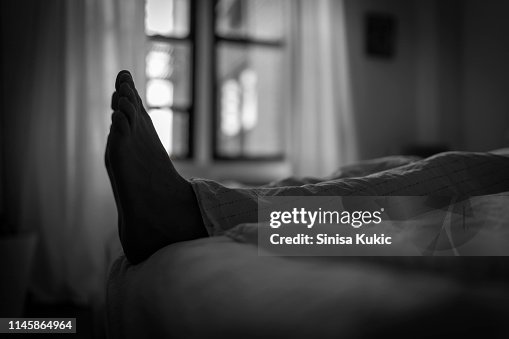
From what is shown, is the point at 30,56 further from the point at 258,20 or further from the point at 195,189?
the point at 195,189

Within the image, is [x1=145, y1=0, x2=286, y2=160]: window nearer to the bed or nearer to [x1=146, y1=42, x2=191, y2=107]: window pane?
[x1=146, y1=42, x2=191, y2=107]: window pane

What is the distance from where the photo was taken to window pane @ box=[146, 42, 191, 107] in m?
2.83

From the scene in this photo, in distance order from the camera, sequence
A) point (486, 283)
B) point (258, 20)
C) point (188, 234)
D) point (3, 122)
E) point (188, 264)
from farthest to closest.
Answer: point (258, 20) → point (3, 122) → point (188, 234) → point (188, 264) → point (486, 283)

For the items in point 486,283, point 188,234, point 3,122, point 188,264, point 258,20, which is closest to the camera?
point 486,283

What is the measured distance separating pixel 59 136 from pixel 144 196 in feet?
6.22

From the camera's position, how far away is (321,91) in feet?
9.69

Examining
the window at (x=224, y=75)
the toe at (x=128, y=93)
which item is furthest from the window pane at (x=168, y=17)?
the toe at (x=128, y=93)

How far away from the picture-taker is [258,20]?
3.07m

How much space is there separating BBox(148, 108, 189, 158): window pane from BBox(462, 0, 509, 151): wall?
7.19ft

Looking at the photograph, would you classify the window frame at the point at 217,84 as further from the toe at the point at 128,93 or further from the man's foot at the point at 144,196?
the man's foot at the point at 144,196

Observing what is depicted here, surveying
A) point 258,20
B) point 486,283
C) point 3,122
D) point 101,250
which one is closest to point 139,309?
point 486,283

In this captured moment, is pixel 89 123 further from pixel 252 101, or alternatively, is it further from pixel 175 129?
pixel 252 101

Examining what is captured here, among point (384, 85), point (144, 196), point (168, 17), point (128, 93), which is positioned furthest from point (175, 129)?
point (144, 196)

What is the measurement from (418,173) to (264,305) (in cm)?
50
